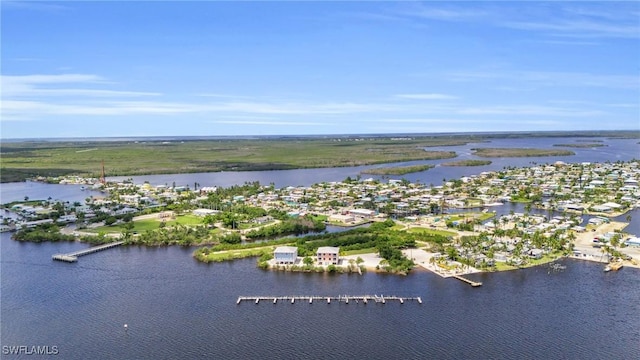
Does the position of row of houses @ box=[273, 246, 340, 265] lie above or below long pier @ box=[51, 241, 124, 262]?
above

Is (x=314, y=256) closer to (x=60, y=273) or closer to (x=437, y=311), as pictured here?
Answer: (x=437, y=311)

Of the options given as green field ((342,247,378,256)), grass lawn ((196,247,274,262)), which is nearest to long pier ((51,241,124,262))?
grass lawn ((196,247,274,262))

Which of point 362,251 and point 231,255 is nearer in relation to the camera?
point 231,255

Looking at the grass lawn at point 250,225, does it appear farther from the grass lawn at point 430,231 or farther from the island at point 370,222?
the grass lawn at point 430,231

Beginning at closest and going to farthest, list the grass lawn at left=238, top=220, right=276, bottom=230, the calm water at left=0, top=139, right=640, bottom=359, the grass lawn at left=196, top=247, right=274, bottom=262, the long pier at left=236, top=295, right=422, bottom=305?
the calm water at left=0, top=139, right=640, bottom=359 < the long pier at left=236, top=295, right=422, bottom=305 < the grass lawn at left=196, top=247, right=274, bottom=262 < the grass lawn at left=238, top=220, right=276, bottom=230

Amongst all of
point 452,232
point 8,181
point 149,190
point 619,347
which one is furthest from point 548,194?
point 8,181

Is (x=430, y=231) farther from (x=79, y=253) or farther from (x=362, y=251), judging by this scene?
(x=79, y=253)

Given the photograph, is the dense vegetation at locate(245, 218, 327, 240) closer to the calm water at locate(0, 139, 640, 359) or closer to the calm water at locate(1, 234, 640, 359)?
the calm water at locate(0, 139, 640, 359)

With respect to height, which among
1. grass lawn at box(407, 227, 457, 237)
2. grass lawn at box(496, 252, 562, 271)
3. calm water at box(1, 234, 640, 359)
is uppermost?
grass lawn at box(407, 227, 457, 237)

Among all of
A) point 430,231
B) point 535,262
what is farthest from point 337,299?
point 430,231
